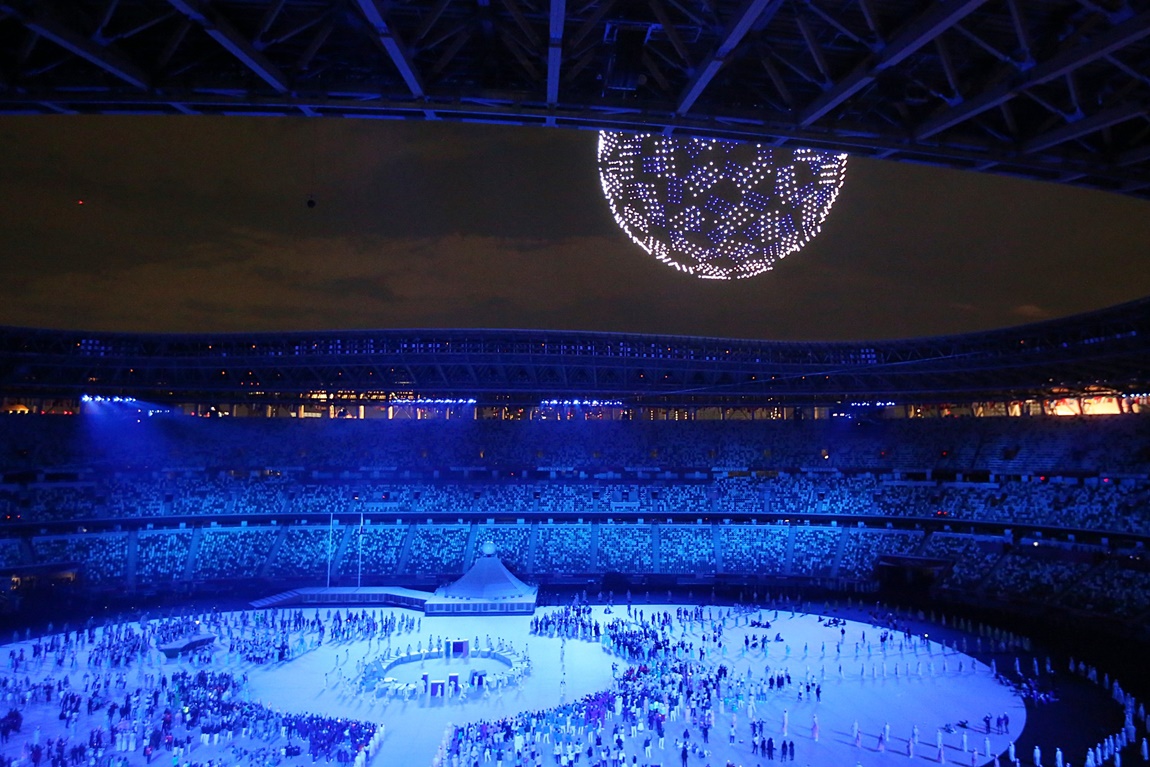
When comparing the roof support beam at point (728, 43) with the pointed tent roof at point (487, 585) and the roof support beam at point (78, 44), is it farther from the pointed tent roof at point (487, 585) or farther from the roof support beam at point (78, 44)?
the pointed tent roof at point (487, 585)

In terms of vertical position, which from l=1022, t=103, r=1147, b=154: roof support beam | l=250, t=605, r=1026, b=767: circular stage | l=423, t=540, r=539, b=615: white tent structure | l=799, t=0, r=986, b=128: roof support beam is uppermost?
l=799, t=0, r=986, b=128: roof support beam

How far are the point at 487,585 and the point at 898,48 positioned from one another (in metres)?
44.2

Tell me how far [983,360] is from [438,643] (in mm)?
34722


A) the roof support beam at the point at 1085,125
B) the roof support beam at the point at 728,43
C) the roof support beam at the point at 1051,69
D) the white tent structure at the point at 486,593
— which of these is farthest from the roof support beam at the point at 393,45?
the white tent structure at the point at 486,593

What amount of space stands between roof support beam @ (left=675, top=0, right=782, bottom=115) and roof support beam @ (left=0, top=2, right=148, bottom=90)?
16.3ft

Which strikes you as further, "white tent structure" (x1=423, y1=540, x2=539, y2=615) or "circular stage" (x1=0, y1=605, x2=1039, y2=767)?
"white tent structure" (x1=423, y1=540, x2=539, y2=615)

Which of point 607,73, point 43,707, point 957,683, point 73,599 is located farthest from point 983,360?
point 73,599

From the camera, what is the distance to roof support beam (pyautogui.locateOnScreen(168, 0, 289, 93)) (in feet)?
18.9

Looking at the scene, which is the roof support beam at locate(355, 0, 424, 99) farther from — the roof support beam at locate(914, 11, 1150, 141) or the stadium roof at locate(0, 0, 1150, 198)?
the roof support beam at locate(914, 11, 1150, 141)

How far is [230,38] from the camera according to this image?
626 cm

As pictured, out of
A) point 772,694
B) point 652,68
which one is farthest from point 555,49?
point 772,694

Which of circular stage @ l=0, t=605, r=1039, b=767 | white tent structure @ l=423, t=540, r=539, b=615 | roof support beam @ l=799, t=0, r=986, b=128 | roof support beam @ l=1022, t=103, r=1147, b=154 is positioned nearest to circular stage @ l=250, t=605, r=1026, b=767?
circular stage @ l=0, t=605, r=1039, b=767

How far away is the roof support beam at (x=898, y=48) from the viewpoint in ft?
18.8

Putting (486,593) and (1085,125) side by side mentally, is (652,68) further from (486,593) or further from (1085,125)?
(486,593)
